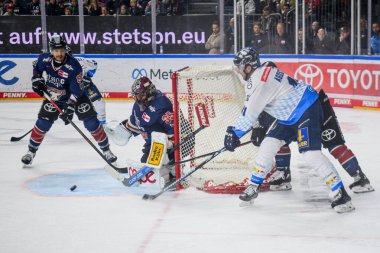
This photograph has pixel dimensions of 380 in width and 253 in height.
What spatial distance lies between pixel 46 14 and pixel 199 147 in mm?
6233

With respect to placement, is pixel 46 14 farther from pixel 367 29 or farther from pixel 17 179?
pixel 17 179

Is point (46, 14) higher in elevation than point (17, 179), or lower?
higher

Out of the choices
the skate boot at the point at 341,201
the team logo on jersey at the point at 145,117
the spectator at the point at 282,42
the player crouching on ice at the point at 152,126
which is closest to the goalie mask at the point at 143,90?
the player crouching on ice at the point at 152,126

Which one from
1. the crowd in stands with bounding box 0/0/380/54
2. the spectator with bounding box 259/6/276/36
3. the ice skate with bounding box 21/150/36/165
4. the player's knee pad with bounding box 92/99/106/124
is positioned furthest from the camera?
the spectator with bounding box 259/6/276/36

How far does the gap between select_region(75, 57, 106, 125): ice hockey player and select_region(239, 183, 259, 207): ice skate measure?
2.62m

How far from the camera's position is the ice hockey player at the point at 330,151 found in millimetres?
4930

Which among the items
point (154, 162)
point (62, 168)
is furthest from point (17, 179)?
point (154, 162)

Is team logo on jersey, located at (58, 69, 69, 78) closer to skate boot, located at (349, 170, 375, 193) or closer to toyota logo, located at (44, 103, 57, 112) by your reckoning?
toyota logo, located at (44, 103, 57, 112)

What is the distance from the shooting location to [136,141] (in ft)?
24.7

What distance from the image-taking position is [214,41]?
10.7 m

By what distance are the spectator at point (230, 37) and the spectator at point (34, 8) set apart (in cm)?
286

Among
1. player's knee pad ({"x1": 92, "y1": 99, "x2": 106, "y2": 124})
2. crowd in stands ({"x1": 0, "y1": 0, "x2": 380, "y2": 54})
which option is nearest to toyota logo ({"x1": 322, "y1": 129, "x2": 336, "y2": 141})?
player's knee pad ({"x1": 92, "y1": 99, "x2": 106, "y2": 124})

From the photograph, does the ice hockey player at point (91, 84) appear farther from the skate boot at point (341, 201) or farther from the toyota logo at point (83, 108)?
the skate boot at point (341, 201)

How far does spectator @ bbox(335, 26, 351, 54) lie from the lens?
9.70m
